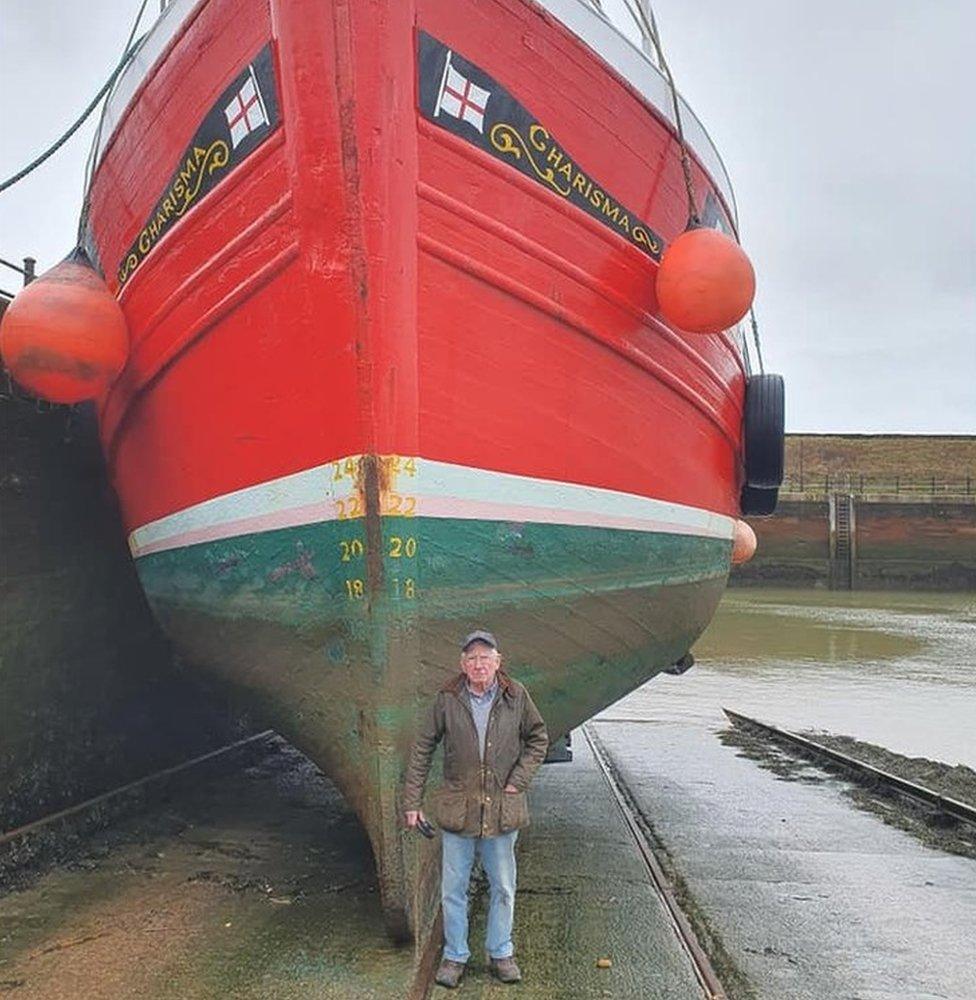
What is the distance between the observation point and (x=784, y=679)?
15.0m

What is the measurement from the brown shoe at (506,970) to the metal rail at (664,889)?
0.65m

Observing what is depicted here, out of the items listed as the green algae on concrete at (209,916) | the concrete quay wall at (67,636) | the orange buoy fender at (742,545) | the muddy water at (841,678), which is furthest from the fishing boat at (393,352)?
the muddy water at (841,678)

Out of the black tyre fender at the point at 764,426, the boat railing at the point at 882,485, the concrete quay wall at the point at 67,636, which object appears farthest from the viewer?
the boat railing at the point at 882,485

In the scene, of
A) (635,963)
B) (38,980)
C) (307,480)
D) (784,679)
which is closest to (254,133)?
(307,480)

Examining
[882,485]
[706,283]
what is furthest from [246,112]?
[882,485]

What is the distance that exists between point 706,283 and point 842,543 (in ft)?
103

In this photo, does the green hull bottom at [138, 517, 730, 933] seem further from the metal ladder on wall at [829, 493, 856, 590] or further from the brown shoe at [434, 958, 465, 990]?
the metal ladder on wall at [829, 493, 856, 590]

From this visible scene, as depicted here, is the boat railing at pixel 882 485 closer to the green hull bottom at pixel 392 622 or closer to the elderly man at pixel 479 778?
the green hull bottom at pixel 392 622

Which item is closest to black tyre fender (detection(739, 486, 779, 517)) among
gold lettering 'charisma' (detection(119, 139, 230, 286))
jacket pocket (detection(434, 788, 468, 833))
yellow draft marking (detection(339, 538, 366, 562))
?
yellow draft marking (detection(339, 538, 366, 562))

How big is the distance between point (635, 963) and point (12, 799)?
313cm

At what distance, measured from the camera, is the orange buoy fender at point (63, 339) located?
4129 mm

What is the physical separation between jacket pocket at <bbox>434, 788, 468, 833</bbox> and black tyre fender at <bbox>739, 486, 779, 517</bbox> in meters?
3.98

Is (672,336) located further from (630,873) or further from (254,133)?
(630,873)

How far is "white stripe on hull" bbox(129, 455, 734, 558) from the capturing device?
355cm
